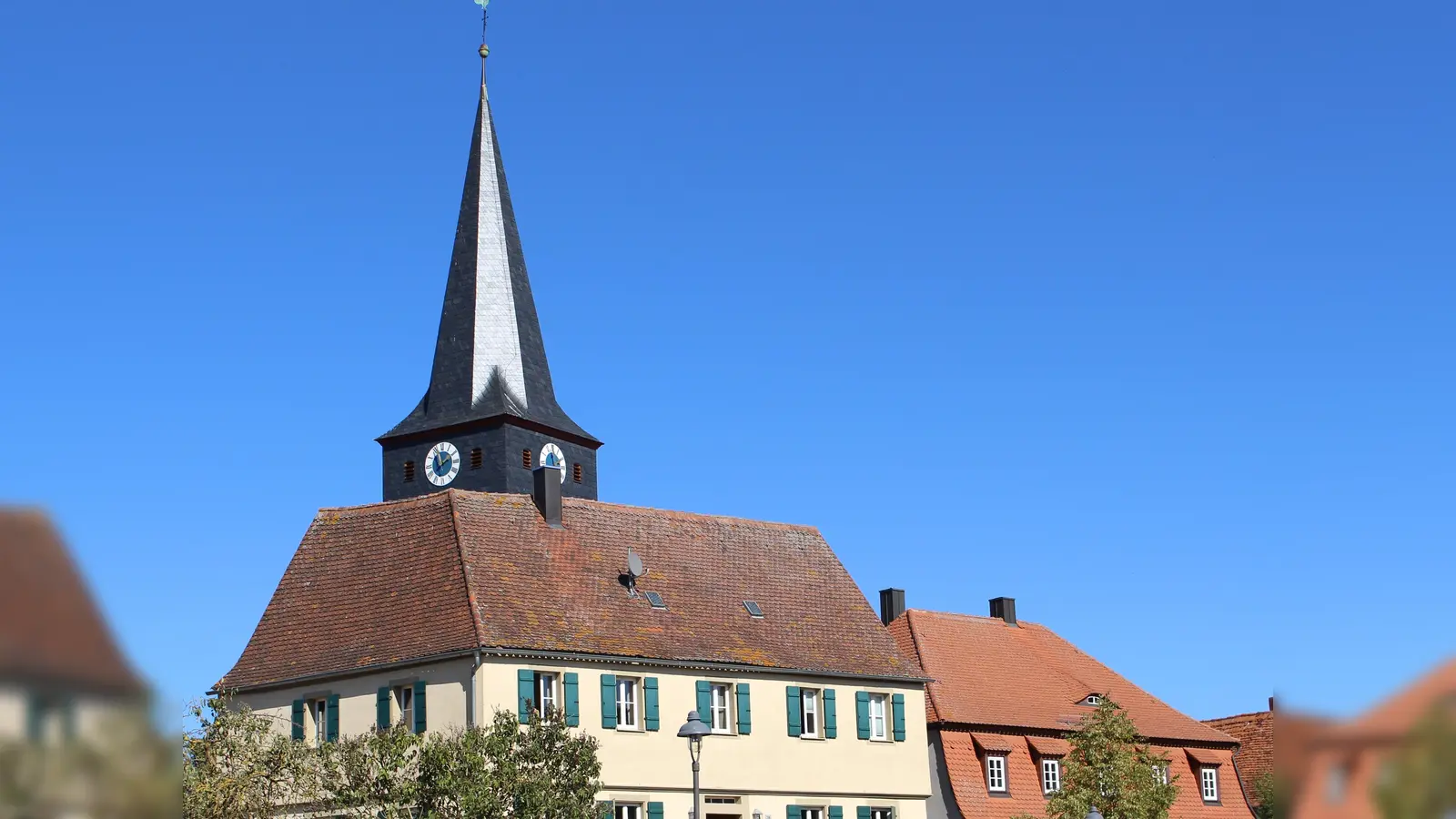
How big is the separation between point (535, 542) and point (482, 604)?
394 cm

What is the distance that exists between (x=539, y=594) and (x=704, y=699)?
526 centimetres

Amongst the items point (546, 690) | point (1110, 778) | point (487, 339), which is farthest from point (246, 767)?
point (487, 339)

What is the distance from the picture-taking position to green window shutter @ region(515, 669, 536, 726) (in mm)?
46000

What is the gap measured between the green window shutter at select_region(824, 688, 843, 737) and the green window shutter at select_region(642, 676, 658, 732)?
5.83 m

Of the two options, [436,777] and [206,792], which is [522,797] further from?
[206,792]

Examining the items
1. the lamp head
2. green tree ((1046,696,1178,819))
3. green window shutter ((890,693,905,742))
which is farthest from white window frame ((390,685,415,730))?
green tree ((1046,696,1178,819))

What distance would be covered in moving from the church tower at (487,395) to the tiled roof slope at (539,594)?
77.0 feet

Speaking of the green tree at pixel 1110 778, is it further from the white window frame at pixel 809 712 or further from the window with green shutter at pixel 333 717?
the window with green shutter at pixel 333 717

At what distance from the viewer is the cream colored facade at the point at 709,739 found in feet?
153

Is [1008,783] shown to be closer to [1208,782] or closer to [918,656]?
[918,656]
